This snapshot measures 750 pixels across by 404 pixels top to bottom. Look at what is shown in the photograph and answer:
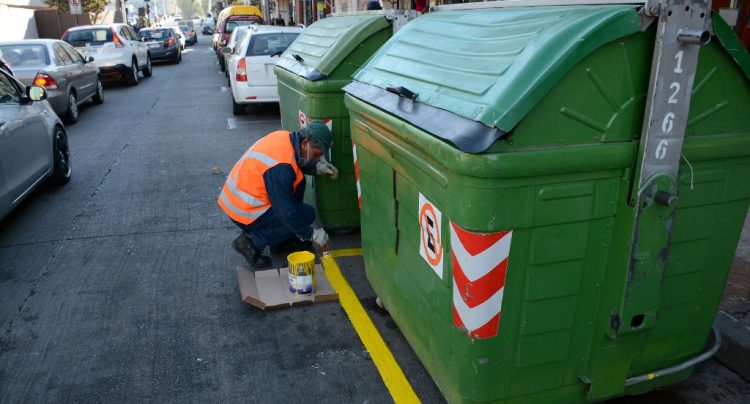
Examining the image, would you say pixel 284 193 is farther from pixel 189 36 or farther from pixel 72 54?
pixel 189 36

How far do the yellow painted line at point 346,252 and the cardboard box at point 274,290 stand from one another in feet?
1.66

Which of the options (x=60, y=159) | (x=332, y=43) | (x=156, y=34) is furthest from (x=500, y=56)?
(x=156, y=34)

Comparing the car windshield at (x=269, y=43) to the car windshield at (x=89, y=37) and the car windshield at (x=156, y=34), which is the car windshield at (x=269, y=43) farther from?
the car windshield at (x=156, y=34)

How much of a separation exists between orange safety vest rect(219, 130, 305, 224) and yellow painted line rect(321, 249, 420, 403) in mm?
676

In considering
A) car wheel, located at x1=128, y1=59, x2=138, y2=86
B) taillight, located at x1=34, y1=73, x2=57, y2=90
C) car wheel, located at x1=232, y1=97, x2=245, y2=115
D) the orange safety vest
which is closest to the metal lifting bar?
the orange safety vest

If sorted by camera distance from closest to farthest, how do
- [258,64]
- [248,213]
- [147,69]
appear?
[248,213]
[258,64]
[147,69]

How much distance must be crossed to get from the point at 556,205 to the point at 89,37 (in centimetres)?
1765

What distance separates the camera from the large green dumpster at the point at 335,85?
4852 mm

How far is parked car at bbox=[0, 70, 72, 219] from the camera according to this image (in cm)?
552

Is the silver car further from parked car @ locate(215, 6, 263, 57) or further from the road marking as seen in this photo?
parked car @ locate(215, 6, 263, 57)

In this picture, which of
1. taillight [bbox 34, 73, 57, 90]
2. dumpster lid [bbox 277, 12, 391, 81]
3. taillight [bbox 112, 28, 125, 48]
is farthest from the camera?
taillight [bbox 112, 28, 125, 48]

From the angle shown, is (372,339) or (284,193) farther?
(284,193)

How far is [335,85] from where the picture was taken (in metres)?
4.82

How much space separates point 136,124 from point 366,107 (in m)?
9.15
